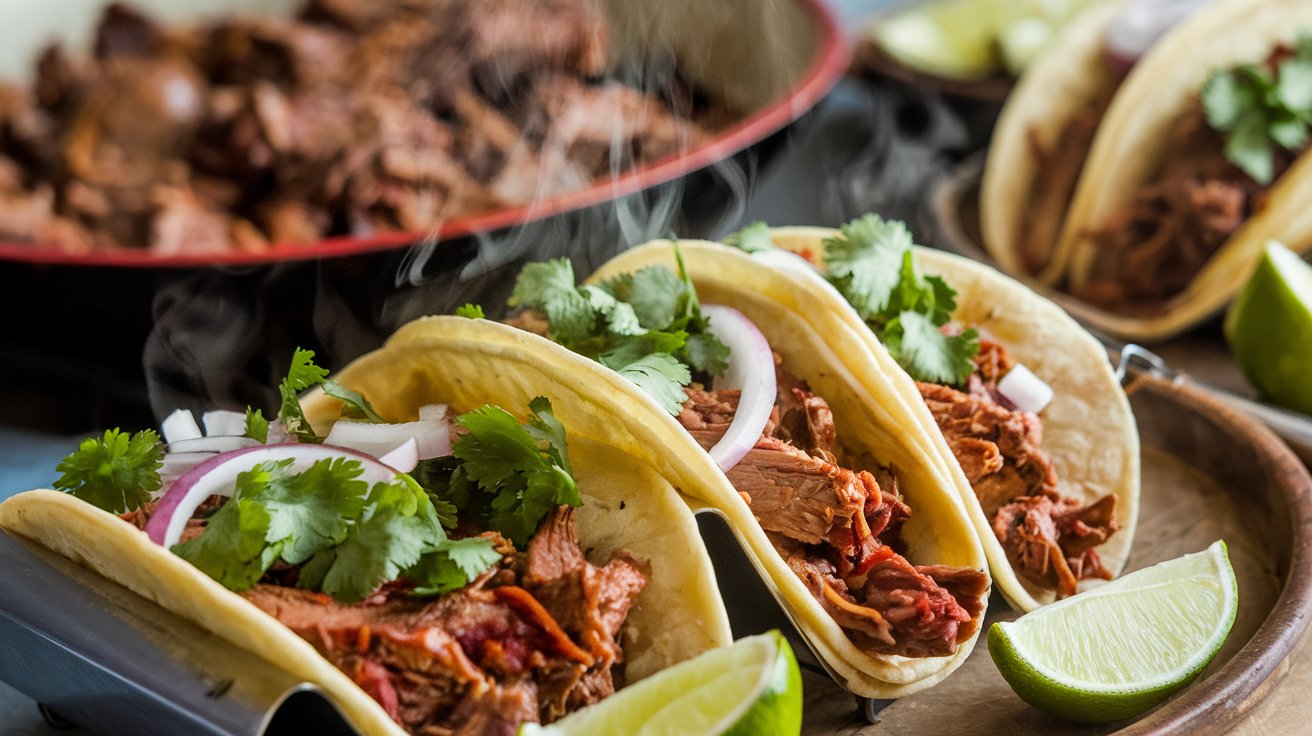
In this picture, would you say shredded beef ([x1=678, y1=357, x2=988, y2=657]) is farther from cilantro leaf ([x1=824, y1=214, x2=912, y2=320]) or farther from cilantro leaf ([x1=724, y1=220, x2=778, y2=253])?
cilantro leaf ([x1=724, y1=220, x2=778, y2=253])

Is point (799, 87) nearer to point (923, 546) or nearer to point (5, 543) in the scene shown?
point (923, 546)

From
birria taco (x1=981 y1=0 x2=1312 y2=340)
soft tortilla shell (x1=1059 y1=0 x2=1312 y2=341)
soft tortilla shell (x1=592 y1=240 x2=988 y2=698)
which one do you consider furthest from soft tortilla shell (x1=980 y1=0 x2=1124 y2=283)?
soft tortilla shell (x1=592 y1=240 x2=988 y2=698)

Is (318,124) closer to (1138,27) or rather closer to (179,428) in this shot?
(179,428)

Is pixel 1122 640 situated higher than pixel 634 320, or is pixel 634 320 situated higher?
pixel 634 320

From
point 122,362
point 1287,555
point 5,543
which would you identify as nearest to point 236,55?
point 122,362

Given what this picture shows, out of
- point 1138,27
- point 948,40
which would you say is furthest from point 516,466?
point 948,40

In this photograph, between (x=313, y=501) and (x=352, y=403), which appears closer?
(x=313, y=501)

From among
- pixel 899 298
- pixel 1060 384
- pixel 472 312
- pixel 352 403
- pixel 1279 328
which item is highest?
pixel 472 312
